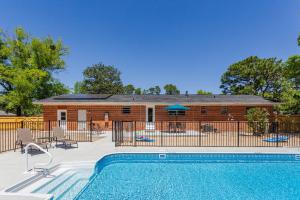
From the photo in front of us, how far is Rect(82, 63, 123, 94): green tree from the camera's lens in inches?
1982

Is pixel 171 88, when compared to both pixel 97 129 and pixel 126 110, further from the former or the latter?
pixel 97 129

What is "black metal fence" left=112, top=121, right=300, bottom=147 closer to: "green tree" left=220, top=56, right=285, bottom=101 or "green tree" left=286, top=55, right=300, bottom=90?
"green tree" left=286, top=55, right=300, bottom=90

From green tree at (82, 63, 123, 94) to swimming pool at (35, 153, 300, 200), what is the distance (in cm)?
4250

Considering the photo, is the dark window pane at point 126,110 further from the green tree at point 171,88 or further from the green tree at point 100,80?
the green tree at point 171,88

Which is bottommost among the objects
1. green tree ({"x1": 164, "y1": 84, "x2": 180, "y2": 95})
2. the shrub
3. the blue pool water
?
the blue pool water

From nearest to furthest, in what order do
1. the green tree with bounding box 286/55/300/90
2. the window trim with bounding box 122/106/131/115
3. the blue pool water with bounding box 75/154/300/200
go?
the blue pool water with bounding box 75/154/300/200
the green tree with bounding box 286/55/300/90
the window trim with bounding box 122/106/131/115

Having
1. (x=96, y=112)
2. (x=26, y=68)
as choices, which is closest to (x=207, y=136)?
(x=96, y=112)

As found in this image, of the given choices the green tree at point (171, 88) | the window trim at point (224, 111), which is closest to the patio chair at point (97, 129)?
the window trim at point (224, 111)

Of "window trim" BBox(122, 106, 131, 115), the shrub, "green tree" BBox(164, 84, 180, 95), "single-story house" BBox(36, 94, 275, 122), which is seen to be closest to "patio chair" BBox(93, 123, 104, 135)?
"single-story house" BBox(36, 94, 275, 122)

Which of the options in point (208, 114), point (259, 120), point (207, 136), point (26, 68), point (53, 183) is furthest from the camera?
point (26, 68)

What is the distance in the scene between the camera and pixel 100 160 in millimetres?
8328

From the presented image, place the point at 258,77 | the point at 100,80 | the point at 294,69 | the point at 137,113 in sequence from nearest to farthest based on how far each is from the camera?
the point at 294,69
the point at 137,113
the point at 258,77
the point at 100,80

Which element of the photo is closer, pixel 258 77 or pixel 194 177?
pixel 194 177

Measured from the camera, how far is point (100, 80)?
51.1 meters
